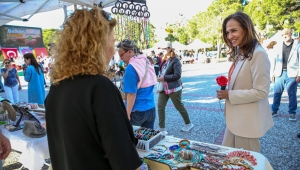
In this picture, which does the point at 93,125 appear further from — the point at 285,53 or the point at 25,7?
the point at 25,7

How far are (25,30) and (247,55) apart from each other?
133 feet

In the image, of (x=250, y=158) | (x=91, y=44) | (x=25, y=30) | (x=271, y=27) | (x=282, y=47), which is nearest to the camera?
(x=91, y=44)

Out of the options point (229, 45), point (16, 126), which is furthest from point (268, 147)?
point (16, 126)

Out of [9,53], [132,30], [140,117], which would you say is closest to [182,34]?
[9,53]

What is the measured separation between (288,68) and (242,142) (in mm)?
3157

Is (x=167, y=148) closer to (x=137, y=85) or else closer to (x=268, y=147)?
(x=137, y=85)

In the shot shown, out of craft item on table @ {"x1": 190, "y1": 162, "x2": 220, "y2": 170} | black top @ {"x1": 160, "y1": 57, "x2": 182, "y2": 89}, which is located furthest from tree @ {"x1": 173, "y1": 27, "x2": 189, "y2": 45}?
craft item on table @ {"x1": 190, "y1": 162, "x2": 220, "y2": 170}

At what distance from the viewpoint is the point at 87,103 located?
0.83 m

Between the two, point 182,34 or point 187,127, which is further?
point 182,34

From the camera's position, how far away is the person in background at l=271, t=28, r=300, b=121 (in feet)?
13.0

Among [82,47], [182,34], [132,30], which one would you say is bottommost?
[82,47]

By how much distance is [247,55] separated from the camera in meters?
1.60

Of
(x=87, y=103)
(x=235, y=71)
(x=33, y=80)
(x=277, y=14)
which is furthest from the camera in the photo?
(x=277, y=14)

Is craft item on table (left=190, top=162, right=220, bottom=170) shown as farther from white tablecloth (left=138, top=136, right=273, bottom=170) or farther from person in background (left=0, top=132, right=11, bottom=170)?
person in background (left=0, top=132, right=11, bottom=170)
